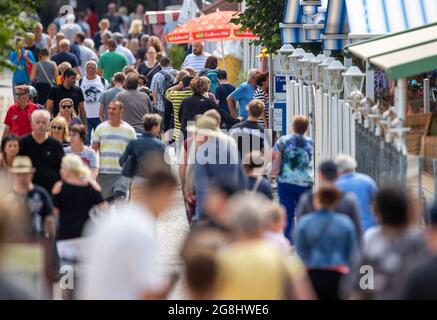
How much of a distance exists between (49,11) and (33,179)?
36.9 meters

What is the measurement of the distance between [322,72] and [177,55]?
63.2ft

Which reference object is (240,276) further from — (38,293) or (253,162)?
(253,162)

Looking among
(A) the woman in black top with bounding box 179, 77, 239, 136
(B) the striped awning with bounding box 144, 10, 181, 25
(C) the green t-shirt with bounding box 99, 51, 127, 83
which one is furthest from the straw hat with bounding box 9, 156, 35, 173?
(B) the striped awning with bounding box 144, 10, 181, 25

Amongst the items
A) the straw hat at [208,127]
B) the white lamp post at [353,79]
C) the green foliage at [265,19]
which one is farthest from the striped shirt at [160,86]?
the straw hat at [208,127]

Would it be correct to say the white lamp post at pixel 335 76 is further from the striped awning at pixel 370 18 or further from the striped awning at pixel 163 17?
the striped awning at pixel 163 17

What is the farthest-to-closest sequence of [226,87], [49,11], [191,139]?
[49,11], [226,87], [191,139]

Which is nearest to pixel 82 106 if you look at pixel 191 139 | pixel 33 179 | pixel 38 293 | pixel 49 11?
pixel 191 139

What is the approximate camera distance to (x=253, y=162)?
14.3m

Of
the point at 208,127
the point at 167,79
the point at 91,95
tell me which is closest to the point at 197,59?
the point at 167,79

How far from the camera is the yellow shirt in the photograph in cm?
862

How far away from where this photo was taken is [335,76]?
683 inches

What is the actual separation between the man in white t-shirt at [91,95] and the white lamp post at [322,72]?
4.29 m

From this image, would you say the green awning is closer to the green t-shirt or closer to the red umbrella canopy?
the red umbrella canopy

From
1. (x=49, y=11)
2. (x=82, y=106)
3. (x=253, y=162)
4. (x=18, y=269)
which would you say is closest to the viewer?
(x=18, y=269)
